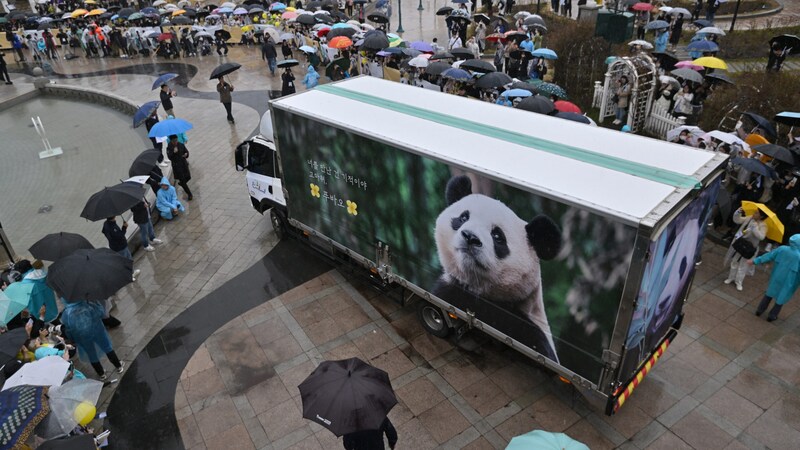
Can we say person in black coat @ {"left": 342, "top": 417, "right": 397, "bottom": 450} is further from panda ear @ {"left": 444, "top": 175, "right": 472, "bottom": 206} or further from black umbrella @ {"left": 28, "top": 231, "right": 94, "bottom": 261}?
black umbrella @ {"left": 28, "top": 231, "right": 94, "bottom": 261}

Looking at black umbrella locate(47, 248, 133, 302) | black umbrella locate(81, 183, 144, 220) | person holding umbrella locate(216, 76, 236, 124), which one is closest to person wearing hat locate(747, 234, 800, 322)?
black umbrella locate(47, 248, 133, 302)

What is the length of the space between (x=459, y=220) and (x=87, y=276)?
5.60m

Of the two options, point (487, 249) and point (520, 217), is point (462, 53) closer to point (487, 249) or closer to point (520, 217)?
point (487, 249)

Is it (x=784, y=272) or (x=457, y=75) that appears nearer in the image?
(x=784, y=272)

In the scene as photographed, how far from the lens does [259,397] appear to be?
326 inches

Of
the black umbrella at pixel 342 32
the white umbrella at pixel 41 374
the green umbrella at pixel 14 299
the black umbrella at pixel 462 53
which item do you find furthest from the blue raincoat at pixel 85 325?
the black umbrella at pixel 342 32

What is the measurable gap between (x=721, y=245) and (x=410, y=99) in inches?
291

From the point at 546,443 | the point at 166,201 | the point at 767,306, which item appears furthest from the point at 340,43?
the point at 546,443

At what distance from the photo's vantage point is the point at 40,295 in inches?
340

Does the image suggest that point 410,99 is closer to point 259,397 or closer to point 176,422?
point 259,397

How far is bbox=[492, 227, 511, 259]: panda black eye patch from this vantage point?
6.93 meters

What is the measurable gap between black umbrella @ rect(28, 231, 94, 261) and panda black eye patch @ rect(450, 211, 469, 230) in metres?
6.55

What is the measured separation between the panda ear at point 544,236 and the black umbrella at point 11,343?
678 centimetres

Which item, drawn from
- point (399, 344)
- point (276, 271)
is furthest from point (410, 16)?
point (399, 344)
